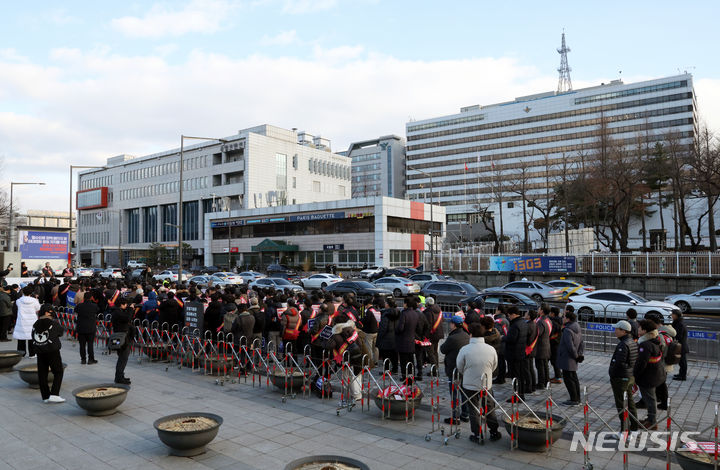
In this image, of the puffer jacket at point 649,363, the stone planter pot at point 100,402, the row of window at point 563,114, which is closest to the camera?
the puffer jacket at point 649,363

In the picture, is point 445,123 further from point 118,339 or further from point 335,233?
point 118,339

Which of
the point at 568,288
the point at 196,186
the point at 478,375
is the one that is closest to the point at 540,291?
the point at 568,288

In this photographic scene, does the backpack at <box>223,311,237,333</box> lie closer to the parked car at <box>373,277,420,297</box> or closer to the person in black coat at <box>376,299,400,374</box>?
the person in black coat at <box>376,299,400,374</box>

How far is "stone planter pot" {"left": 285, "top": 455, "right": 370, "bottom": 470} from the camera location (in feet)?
19.1

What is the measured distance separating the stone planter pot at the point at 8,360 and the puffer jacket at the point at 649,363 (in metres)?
13.8

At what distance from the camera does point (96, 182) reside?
4252 inches

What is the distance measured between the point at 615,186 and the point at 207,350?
134ft

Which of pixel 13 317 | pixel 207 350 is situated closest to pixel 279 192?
pixel 13 317

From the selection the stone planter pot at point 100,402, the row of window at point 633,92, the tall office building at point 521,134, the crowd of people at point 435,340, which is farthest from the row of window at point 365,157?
Result: the stone planter pot at point 100,402

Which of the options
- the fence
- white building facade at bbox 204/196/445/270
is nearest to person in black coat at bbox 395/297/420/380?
the fence

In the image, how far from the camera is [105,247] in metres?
98.3

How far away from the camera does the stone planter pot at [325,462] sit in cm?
582

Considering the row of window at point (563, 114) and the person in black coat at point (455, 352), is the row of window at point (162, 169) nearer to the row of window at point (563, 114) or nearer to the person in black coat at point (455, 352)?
the row of window at point (563, 114)

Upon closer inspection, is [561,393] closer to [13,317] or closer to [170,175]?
[13,317]
